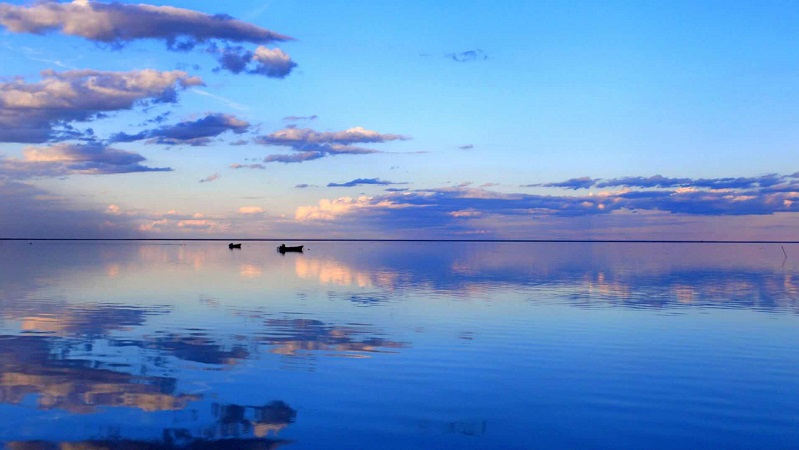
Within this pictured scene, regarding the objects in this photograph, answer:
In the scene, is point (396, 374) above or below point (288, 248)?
below

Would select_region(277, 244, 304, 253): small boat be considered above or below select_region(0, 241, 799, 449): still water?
above

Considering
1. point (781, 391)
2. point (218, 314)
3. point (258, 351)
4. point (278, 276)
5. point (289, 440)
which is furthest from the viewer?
point (278, 276)

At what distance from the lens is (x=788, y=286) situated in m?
63.0

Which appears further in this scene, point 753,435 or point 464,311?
point 464,311

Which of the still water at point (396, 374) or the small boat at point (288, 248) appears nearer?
the still water at point (396, 374)

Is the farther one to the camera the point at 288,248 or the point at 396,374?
the point at 288,248

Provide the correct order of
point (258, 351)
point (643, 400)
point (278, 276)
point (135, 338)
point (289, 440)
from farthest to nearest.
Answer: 1. point (278, 276)
2. point (135, 338)
3. point (258, 351)
4. point (643, 400)
5. point (289, 440)

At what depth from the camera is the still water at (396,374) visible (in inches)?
630

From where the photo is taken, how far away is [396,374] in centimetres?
2252

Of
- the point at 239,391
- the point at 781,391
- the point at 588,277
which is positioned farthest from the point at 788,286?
the point at 239,391

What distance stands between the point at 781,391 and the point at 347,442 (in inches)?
537

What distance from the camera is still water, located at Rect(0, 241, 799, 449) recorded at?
16.0 metres

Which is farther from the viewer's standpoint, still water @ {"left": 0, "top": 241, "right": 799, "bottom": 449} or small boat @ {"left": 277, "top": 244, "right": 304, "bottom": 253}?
small boat @ {"left": 277, "top": 244, "right": 304, "bottom": 253}

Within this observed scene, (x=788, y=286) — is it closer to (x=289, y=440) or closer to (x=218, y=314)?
(x=218, y=314)
